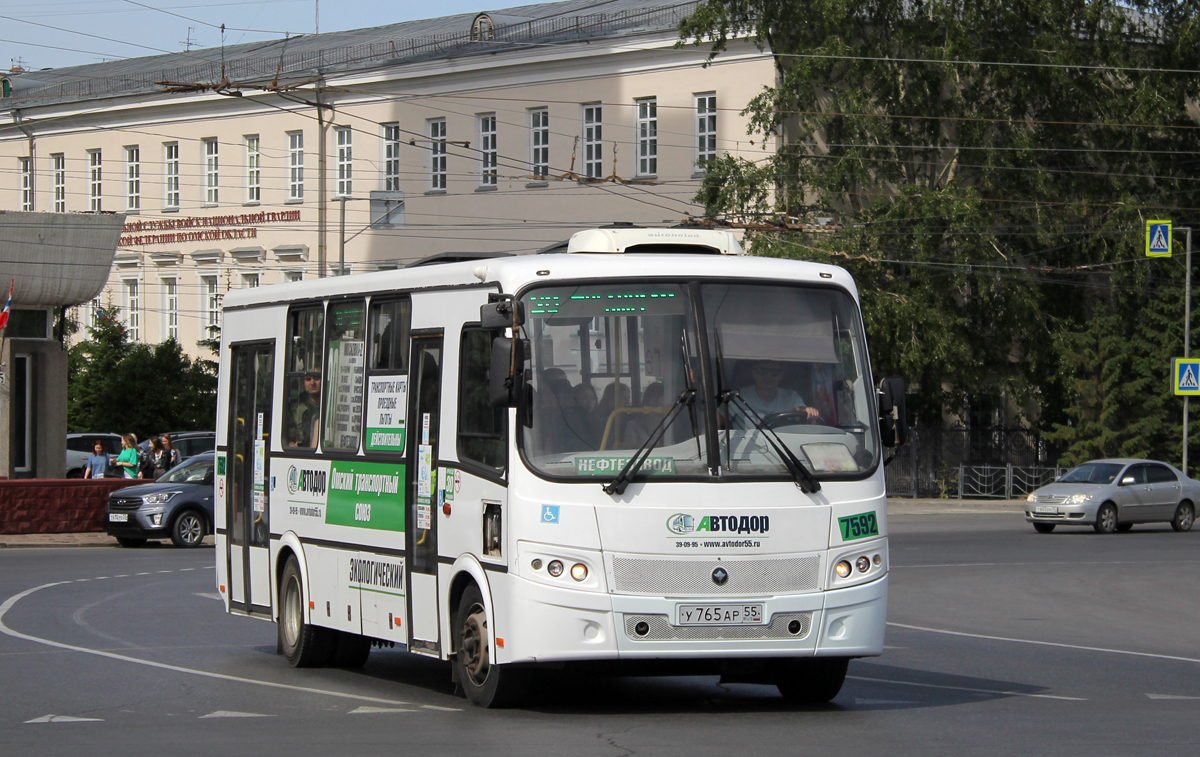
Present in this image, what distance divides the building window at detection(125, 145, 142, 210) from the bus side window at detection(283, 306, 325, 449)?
181 feet

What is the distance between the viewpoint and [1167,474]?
3578cm

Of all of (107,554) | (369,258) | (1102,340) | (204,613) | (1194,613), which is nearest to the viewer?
(204,613)

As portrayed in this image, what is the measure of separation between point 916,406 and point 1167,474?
1339cm

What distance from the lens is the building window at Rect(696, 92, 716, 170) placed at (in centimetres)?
5256

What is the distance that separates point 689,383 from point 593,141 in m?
44.9

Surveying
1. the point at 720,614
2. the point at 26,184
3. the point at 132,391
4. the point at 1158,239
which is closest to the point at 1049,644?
the point at 720,614

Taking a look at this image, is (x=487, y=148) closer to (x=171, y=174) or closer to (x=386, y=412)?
(x=171, y=174)

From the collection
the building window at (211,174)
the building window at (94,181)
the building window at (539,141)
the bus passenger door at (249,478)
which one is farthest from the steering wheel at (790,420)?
the building window at (94,181)

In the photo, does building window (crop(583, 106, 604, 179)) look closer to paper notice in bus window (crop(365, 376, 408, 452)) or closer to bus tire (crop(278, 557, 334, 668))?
bus tire (crop(278, 557, 334, 668))

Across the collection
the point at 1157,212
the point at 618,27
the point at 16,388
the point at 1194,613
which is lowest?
the point at 1194,613

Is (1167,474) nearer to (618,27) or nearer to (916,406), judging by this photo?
(916,406)

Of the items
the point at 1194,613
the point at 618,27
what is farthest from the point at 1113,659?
the point at 618,27

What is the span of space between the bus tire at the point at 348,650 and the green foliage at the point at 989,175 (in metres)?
30.9

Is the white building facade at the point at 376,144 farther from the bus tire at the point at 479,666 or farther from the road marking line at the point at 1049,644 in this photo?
the bus tire at the point at 479,666
